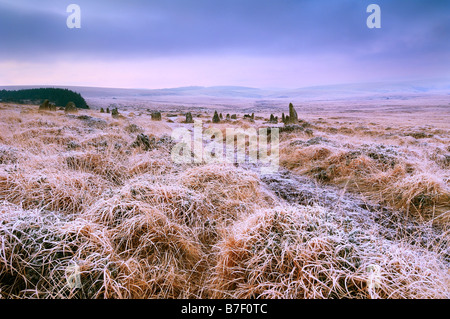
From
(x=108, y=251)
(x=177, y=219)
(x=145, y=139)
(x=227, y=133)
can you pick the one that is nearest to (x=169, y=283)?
(x=108, y=251)

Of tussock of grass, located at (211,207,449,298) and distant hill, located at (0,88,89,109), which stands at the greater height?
distant hill, located at (0,88,89,109)

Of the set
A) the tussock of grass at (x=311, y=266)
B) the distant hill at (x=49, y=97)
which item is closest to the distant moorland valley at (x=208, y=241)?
the tussock of grass at (x=311, y=266)

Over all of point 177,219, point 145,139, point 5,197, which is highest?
point 145,139

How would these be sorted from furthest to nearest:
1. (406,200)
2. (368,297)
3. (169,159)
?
(169,159), (406,200), (368,297)

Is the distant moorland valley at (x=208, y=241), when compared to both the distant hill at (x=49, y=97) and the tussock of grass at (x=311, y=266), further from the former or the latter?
the distant hill at (x=49, y=97)

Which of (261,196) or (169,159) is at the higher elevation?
(169,159)

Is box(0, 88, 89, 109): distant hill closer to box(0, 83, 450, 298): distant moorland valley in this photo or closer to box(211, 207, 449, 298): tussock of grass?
box(0, 83, 450, 298): distant moorland valley

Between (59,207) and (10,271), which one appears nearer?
(10,271)

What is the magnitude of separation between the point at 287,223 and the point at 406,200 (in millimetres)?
2858

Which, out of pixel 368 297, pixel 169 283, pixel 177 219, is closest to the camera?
pixel 368 297

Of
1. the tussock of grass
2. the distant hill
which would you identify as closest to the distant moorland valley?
the tussock of grass

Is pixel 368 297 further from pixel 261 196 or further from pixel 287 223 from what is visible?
pixel 261 196

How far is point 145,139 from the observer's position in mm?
6840

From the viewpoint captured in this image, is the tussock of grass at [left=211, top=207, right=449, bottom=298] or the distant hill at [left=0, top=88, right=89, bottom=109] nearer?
the tussock of grass at [left=211, top=207, right=449, bottom=298]
